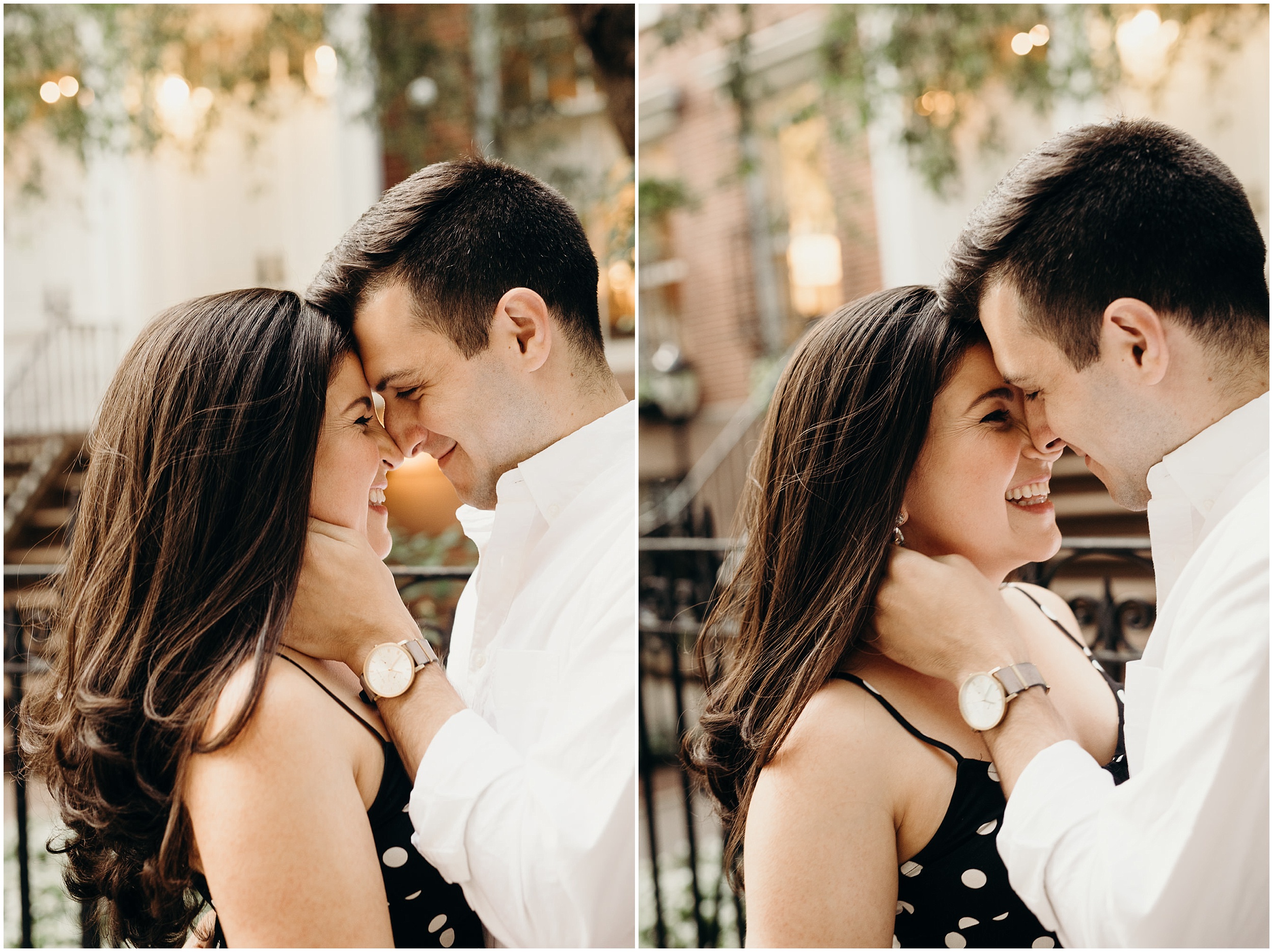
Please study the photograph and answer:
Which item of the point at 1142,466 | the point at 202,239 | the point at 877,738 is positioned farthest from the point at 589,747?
the point at 202,239

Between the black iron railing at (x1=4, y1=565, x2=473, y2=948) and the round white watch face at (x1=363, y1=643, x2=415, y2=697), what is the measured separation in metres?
0.88

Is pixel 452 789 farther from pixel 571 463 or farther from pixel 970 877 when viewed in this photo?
pixel 970 877

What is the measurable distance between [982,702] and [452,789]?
882 millimetres

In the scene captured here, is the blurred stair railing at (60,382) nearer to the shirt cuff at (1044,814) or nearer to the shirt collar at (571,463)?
the shirt collar at (571,463)

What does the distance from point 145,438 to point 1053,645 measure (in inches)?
71.1

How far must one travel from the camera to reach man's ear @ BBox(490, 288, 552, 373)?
6.03ft

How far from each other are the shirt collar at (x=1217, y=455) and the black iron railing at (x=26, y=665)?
180 cm

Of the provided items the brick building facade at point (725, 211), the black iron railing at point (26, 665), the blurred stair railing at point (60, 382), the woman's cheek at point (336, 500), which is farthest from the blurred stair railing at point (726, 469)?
the woman's cheek at point (336, 500)

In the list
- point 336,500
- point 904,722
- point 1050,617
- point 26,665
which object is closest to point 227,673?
point 336,500

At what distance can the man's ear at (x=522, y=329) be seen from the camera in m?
1.84

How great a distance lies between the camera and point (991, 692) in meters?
1.55

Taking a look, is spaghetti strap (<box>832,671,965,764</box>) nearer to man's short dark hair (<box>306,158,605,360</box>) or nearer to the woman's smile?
the woman's smile

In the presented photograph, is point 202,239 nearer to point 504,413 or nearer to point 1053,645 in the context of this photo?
point 504,413

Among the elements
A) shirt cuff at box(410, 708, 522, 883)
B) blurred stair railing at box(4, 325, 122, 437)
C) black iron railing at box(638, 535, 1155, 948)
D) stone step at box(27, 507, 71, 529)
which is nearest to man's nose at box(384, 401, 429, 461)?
shirt cuff at box(410, 708, 522, 883)
